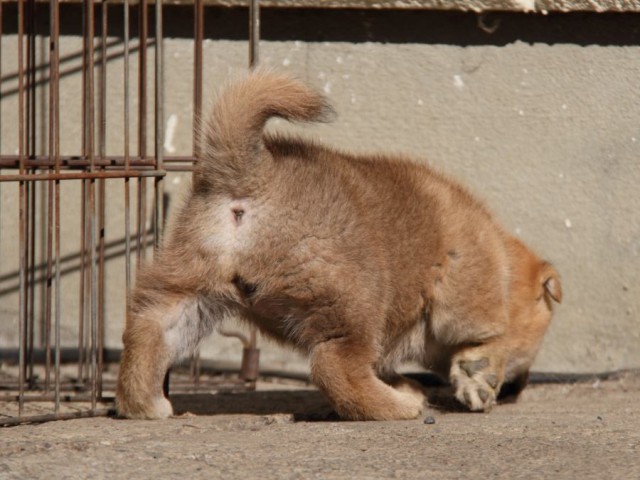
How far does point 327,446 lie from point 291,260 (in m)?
0.75

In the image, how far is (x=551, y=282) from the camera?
5.24m

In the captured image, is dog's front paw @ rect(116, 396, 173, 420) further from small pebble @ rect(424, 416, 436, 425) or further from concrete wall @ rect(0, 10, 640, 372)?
concrete wall @ rect(0, 10, 640, 372)

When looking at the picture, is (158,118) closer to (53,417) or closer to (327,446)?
(53,417)

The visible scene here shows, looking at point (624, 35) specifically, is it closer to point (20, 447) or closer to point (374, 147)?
point (374, 147)

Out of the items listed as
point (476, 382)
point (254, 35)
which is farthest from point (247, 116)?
point (476, 382)

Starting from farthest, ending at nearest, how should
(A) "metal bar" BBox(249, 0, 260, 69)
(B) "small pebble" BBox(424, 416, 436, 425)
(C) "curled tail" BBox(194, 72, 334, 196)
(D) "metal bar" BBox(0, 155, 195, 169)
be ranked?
(A) "metal bar" BBox(249, 0, 260, 69)
(D) "metal bar" BBox(0, 155, 195, 169)
(B) "small pebble" BBox(424, 416, 436, 425)
(C) "curled tail" BBox(194, 72, 334, 196)

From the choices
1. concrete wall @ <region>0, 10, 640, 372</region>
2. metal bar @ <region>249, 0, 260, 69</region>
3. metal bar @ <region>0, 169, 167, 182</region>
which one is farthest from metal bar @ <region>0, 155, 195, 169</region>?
concrete wall @ <region>0, 10, 640, 372</region>

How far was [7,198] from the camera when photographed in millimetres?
5918

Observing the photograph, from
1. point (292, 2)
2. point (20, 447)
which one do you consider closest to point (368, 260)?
point (20, 447)

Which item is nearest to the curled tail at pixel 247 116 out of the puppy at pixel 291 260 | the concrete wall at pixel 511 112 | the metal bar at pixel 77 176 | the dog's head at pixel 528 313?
the puppy at pixel 291 260

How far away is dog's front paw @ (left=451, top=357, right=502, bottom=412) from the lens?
15.8 feet

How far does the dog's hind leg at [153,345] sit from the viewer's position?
4.24 m

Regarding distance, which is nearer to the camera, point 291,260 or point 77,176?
point 291,260

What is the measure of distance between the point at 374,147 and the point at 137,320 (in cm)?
199
